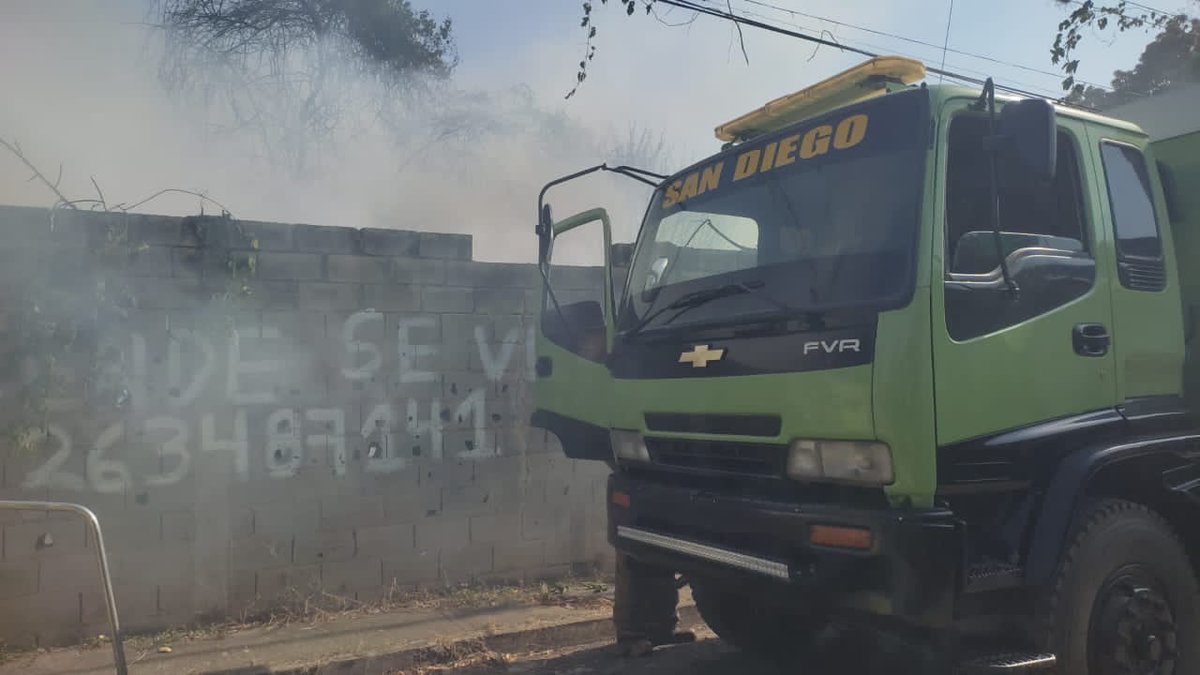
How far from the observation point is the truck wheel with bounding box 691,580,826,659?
5.07m

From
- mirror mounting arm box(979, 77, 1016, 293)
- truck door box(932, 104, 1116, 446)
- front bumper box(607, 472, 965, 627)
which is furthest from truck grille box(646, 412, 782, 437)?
mirror mounting arm box(979, 77, 1016, 293)

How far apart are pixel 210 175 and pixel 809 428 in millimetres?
7967

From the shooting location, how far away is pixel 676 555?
3963 mm

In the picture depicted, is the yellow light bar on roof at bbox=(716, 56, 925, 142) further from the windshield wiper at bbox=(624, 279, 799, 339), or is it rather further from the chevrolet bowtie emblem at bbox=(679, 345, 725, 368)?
the chevrolet bowtie emblem at bbox=(679, 345, 725, 368)

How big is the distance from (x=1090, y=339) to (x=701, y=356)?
1529 millimetres

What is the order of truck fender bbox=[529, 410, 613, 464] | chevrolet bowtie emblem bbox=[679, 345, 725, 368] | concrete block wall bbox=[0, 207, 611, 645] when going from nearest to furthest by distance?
chevrolet bowtie emblem bbox=[679, 345, 725, 368] < truck fender bbox=[529, 410, 613, 464] < concrete block wall bbox=[0, 207, 611, 645]

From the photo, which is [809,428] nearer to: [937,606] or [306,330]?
[937,606]

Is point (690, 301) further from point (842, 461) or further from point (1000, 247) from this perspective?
point (1000, 247)

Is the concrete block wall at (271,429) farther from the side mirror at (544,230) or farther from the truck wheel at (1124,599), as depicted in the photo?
the truck wheel at (1124,599)

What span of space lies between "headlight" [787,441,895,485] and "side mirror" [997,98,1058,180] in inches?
44.6

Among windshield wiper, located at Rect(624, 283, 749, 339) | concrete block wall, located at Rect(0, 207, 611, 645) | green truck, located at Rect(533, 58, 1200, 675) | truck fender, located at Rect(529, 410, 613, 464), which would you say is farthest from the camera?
concrete block wall, located at Rect(0, 207, 611, 645)

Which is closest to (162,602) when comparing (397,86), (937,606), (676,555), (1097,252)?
(676,555)

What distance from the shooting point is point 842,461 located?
3311mm

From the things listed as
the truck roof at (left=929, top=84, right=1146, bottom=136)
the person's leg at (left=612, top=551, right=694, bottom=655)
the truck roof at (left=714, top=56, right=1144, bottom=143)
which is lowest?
the person's leg at (left=612, top=551, right=694, bottom=655)
